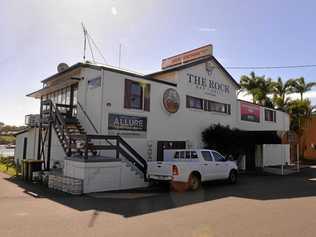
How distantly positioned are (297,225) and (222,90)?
57.6ft

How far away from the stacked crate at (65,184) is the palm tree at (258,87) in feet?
101

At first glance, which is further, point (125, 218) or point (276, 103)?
point (276, 103)

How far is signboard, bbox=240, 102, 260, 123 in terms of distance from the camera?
84.7 feet

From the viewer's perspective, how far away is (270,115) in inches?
1191

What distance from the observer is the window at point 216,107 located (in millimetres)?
21891

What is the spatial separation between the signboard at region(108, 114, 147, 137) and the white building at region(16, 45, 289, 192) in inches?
2.1

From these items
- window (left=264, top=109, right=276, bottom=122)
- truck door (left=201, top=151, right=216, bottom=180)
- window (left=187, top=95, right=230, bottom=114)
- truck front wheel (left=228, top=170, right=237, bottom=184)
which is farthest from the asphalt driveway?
window (left=264, top=109, right=276, bottom=122)

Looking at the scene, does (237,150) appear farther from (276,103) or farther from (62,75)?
(276,103)

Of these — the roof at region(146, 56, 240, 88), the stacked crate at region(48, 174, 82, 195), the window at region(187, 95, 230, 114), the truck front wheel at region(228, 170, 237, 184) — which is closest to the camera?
the stacked crate at region(48, 174, 82, 195)

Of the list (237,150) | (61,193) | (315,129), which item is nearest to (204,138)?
(237,150)

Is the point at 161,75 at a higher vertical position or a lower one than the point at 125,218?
higher

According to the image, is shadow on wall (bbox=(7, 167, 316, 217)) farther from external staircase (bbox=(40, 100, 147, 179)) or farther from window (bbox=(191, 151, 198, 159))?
window (bbox=(191, 151, 198, 159))

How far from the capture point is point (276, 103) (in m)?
37.4

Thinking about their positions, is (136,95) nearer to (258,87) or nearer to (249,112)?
(249,112)
